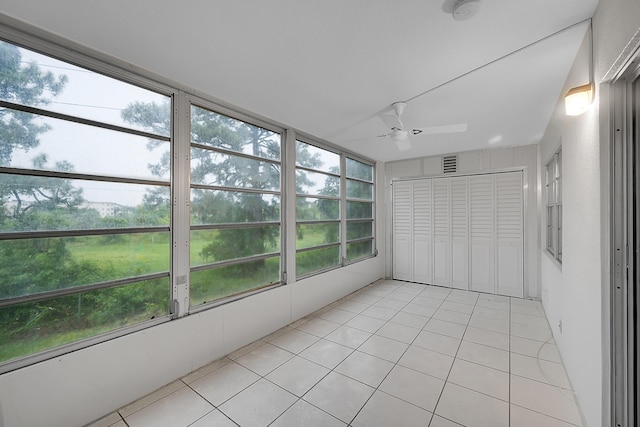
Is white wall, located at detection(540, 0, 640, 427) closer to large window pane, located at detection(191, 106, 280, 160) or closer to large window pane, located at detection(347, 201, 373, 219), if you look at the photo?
large window pane, located at detection(191, 106, 280, 160)

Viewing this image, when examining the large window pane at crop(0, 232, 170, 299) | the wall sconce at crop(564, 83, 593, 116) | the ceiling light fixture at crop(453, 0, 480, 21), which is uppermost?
the ceiling light fixture at crop(453, 0, 480, 21)

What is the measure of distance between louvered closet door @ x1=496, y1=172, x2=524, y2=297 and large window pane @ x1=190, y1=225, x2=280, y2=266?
3.98 m

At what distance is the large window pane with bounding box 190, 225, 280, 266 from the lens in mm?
2562

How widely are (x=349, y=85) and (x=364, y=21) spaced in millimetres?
775

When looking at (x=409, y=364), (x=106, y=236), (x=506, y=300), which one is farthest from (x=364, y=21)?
(x=506, y=300)

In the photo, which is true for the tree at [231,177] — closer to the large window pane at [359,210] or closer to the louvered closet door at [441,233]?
the large window pane at [359,210]

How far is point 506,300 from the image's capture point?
4.32 metres

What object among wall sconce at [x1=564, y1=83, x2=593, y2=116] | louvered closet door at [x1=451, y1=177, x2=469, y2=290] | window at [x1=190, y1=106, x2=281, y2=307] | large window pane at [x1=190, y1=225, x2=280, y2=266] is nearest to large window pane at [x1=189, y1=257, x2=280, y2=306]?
window at [x1=190, y1=106, x2=281, y2=307]

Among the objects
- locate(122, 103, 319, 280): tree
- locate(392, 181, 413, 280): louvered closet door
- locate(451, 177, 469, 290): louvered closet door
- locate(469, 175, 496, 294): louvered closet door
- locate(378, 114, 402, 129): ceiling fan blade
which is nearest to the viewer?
locate(122, 103, 319, 280): tree

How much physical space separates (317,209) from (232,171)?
162 centimetres

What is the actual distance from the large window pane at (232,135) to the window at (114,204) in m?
0.01

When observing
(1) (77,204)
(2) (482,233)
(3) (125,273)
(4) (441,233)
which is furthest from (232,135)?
(2) (482,233)

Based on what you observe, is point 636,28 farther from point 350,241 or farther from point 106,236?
point 350,241

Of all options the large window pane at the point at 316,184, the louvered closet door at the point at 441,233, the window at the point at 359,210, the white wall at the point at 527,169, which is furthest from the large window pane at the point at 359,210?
the white wall at the point at 527,169
